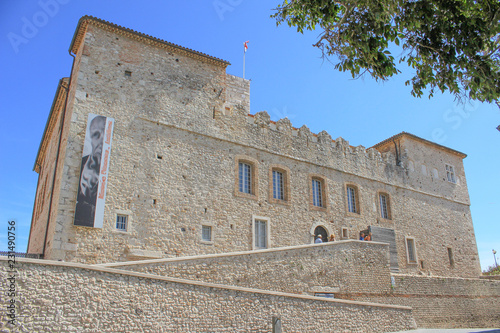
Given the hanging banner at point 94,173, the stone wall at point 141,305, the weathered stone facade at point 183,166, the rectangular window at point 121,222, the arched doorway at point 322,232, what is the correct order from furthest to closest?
the arched doorway at point 322,232, the weathered stone facade at point 183,166, the rectangular window at point 121,222, the hanging banner at point 94,173, the stone wall at point 141,305

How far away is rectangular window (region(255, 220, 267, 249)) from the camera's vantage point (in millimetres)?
16452

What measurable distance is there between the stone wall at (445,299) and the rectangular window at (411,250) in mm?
2756

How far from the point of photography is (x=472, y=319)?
18.7 m

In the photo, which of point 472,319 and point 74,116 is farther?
point 472,319

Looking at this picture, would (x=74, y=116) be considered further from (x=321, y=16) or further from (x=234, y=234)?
(x=321, y=16)

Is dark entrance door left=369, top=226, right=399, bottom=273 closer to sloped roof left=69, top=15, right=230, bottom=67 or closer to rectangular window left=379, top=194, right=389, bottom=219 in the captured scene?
rectangular window left=379, top=194, right=389, bottom=219

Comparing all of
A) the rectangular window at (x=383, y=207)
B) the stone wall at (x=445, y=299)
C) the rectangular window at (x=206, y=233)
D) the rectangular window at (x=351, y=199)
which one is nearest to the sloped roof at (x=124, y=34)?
the rectangular window at (x=206, y=233)

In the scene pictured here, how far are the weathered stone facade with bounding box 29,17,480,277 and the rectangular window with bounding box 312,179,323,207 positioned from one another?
20 cm

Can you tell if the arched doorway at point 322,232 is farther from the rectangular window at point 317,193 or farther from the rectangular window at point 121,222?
the rectangular window at point 121,222

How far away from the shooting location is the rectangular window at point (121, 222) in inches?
530

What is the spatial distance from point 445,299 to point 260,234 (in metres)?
8.50

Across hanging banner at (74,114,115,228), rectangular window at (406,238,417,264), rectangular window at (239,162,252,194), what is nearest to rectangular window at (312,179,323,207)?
rectangular window at (239,162,252,194)

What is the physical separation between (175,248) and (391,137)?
52.6 feet

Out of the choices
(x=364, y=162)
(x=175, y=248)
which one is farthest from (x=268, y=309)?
(x=364, y=162)
